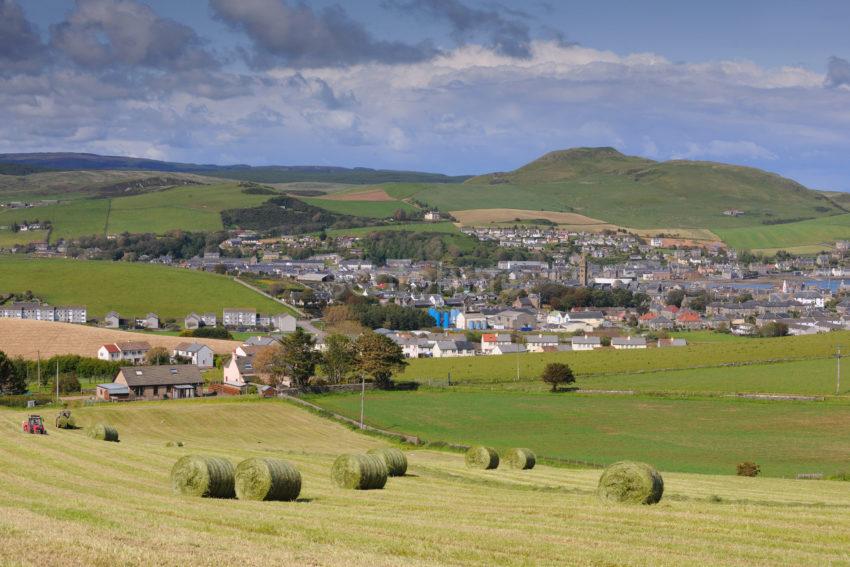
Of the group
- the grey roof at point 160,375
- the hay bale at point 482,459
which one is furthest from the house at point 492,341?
the hay bale at point 482,459

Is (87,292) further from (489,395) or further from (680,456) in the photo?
(680,456)

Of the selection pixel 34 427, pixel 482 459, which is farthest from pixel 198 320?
pixel 482 459

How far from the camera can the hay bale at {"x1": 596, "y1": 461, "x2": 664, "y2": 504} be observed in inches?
893

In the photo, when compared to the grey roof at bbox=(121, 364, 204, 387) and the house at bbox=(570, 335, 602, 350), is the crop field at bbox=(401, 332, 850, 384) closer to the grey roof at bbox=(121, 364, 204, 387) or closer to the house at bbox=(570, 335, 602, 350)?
the grey roof at bbox=(121, 364, 204, 387)

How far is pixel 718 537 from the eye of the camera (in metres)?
18.5

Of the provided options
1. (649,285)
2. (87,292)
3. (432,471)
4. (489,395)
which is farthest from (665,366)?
(649,285)

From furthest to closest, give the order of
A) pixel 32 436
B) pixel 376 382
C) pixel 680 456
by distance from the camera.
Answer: pixel 376 382 < pixel 680 456 < pixel 32 436

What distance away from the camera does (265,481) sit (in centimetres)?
2148

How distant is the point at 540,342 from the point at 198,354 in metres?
37.3

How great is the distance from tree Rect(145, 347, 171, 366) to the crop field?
20.0 m

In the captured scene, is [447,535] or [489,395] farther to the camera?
[489,395]

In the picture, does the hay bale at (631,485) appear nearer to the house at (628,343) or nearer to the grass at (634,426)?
the grass at (634,426)

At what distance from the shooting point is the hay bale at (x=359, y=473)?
1000 inches

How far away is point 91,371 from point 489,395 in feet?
103
